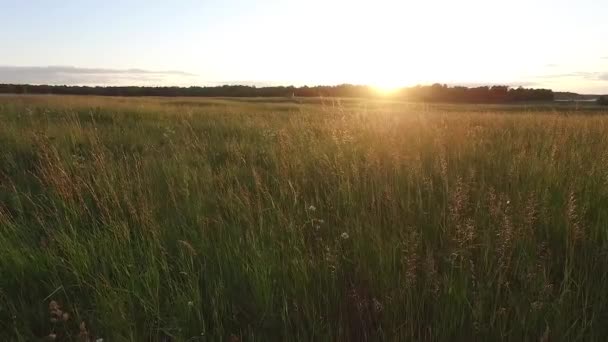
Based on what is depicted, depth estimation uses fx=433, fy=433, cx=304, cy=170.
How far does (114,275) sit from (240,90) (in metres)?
93.6

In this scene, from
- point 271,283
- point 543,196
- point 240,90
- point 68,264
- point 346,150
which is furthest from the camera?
point 240,90

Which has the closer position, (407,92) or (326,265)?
(326,265)

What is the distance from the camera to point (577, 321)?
5.71 ft

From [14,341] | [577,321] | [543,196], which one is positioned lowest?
[14,341]

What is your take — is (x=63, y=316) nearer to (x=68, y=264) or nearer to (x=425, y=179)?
(x=68, y=264)

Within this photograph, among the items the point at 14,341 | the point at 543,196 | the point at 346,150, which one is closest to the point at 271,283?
the point at 14,341

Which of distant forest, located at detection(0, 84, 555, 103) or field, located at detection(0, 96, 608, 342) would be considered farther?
distant forest, located at detection(0, 84, 555, 103)

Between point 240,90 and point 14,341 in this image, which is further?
point 240,90

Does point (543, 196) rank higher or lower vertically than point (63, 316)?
higher

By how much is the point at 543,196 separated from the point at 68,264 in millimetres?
2913

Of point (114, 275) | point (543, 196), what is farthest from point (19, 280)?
point (543, 196)

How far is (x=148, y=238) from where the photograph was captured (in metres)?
2.43

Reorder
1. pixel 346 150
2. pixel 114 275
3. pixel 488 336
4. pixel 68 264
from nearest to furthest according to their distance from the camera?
pixel 488 336 < pixel 114 275 < pixel 68 264 < pixel 346 150

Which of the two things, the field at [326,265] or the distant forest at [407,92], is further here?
the distant forest at [407,92]
